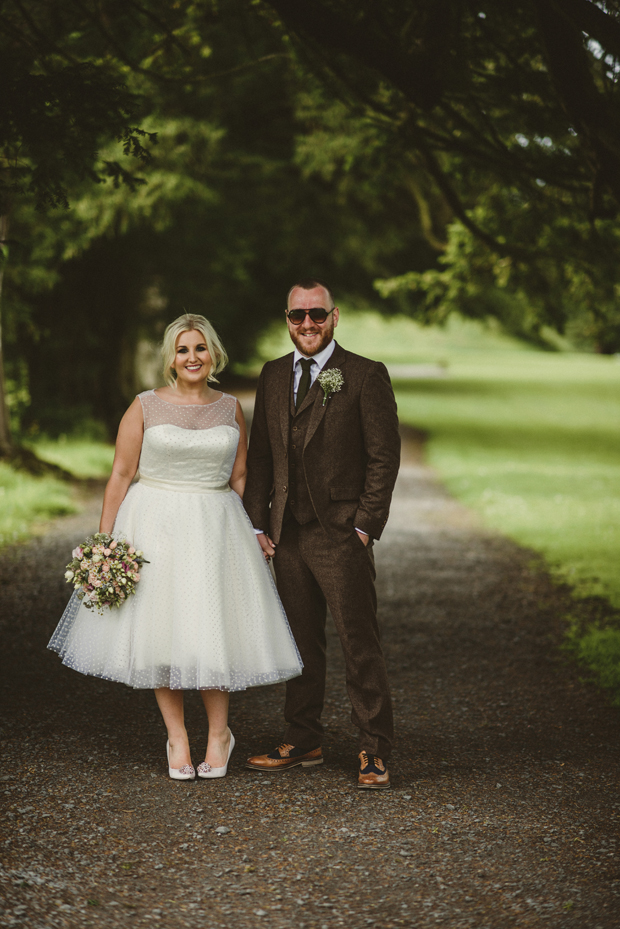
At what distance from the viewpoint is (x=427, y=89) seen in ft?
20.7

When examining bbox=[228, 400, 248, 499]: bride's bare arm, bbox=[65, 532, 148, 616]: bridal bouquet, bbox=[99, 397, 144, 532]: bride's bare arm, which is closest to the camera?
bbox=[65, 532, 148, 616]: bridal bouquet

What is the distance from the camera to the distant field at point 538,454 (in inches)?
420

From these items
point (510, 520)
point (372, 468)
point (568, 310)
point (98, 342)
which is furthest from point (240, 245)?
point (372, 468)

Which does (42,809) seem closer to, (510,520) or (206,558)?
(206,558)

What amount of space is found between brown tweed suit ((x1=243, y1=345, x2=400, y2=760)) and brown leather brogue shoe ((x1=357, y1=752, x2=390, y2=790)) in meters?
0.06

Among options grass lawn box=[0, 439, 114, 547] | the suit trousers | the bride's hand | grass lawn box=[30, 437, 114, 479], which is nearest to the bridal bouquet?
the bride's hand

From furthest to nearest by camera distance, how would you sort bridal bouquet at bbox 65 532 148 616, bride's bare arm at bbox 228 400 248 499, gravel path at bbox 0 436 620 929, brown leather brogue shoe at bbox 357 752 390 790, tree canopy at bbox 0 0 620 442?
tree canopy at bbox 0 0 620 442
bride's bare arm at bbox 228 400 248 499
brown leather brogue shoe at bbox 357 752 390 790
bridal bouquet at bbox 65 532 148 616
gravel path at bbox 0 436 620 929

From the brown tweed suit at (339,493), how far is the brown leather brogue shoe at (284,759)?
6 centimetres

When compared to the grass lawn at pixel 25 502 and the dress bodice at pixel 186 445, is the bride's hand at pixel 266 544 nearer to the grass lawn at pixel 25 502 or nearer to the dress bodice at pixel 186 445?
the dress bodice at pixel 186 445

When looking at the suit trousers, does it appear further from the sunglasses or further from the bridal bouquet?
the sunglasses

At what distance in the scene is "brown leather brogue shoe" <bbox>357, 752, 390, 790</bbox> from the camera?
435 centimetres

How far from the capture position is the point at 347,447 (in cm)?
445

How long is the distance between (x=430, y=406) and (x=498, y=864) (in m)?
32.9

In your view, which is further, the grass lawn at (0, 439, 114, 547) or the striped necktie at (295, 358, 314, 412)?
the grass lawn at (0, 439, 114, 547)
